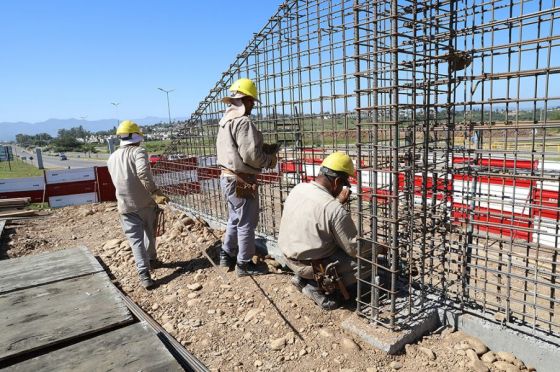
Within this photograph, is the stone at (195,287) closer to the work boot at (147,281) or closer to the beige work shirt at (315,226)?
the work boot at (147,281)

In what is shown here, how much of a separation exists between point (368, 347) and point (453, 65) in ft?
8.05

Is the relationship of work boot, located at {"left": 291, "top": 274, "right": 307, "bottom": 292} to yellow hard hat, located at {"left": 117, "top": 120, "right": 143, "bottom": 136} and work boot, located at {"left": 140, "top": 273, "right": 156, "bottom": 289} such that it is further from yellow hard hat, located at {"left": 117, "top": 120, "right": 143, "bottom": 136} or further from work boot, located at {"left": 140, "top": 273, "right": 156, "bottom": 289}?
yellow hard hat, located at {"left": 117, "top": 120, "right": 143, "bottom": 136}

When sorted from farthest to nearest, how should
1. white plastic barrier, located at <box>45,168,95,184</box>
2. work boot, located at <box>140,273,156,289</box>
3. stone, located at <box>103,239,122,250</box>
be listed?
white plastic barrier, located at <box>45,168,95,184</box> < stone, located at <box>103,239,122,250</box> < work boot, located at <box>140,273,156,289</box>

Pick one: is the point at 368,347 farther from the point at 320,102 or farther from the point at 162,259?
the point at 162,259

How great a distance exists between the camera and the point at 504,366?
125 inches

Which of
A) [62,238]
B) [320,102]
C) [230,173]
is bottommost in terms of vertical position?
[62,238]

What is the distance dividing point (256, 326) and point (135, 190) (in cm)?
244

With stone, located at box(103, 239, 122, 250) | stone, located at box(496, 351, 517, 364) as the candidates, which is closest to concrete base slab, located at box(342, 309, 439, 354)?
stone, located at box(496, 351, 517, 364)

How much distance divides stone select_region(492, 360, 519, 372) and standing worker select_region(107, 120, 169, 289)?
391cm

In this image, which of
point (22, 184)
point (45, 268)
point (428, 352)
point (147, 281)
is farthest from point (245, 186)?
point (22, 184)

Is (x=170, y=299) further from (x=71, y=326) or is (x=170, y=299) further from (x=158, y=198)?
(x=158, y=198)

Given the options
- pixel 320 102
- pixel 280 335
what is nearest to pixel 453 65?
pixel 320 102

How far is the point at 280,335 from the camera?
12.4ft

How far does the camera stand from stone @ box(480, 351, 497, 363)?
323cm
